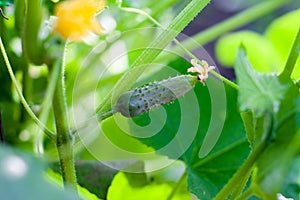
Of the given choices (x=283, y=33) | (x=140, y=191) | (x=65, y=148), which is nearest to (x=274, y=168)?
(x=65, y=148)

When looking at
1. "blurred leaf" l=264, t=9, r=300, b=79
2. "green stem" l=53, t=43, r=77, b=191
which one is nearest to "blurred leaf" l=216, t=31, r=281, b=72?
"blurred leaf" l=264, t=9, r=300, b=79

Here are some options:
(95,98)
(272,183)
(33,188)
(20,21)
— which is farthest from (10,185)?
(95,98)

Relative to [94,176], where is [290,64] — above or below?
above

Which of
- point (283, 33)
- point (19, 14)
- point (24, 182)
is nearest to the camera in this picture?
point (24, 182)

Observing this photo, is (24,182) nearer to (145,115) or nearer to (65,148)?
(65,148)

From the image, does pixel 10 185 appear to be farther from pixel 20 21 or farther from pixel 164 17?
pixel 164 17
